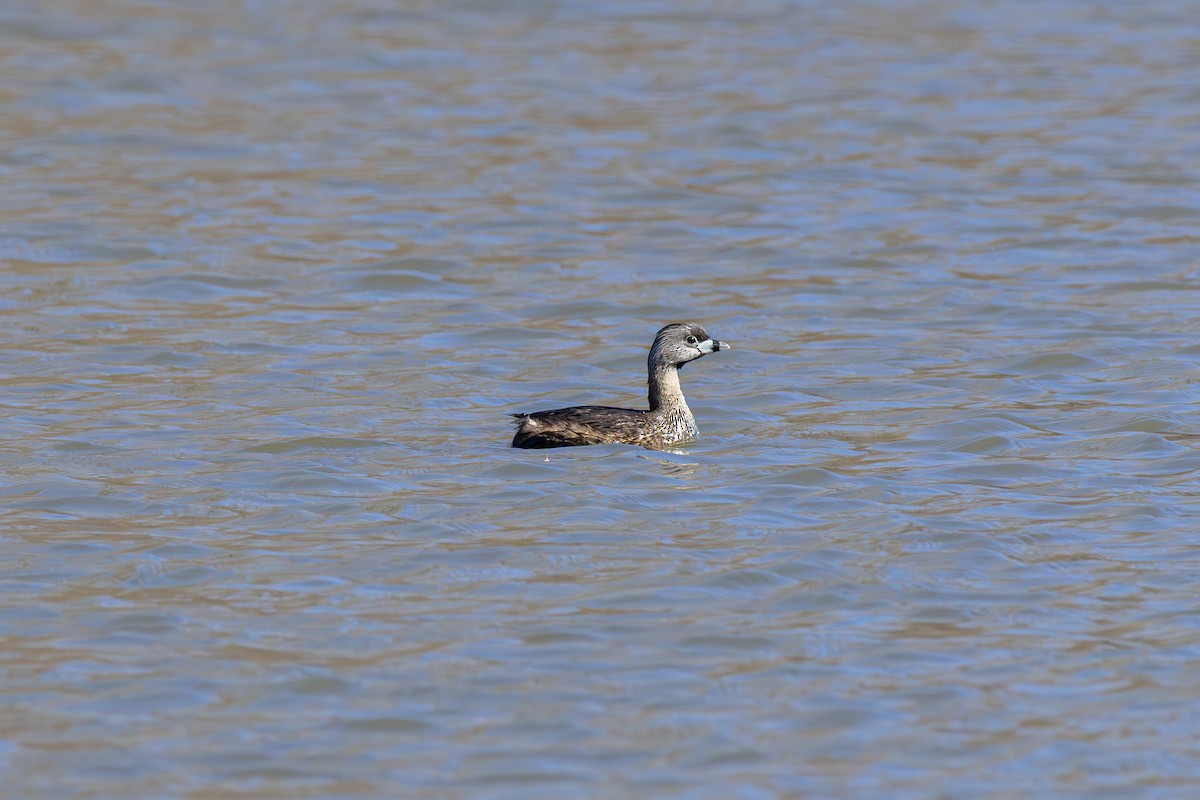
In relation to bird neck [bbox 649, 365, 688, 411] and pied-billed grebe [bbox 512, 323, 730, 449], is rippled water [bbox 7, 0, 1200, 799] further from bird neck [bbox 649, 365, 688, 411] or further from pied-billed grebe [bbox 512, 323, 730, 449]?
bird neck [bbox 649, 365, 688, 411]

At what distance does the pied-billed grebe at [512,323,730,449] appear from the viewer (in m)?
11.9

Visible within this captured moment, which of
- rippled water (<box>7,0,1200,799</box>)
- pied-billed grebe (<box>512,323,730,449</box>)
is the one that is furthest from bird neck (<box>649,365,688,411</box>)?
rippled water (<box>7,0,1200,799</box>)

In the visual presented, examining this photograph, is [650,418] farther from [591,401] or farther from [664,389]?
[591,401]

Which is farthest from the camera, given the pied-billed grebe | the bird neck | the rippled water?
the bird neck

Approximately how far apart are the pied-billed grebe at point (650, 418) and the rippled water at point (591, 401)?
170 mm

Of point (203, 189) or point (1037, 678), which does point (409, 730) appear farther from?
point (203, 189)

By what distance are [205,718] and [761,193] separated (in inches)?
496

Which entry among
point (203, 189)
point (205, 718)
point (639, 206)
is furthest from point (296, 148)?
point (205, 718)

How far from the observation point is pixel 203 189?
19375 millimetres

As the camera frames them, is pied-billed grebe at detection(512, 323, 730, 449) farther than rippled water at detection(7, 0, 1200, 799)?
Yes

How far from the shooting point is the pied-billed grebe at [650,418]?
11.9m

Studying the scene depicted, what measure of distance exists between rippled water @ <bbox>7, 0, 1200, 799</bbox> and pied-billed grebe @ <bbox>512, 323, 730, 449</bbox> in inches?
6.7

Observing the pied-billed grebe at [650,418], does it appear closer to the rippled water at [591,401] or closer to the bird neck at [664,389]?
the bird neck at [664,389]

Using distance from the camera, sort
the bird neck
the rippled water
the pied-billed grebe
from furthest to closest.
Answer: the bird neck
the pied-billed grebe
the rippled water
